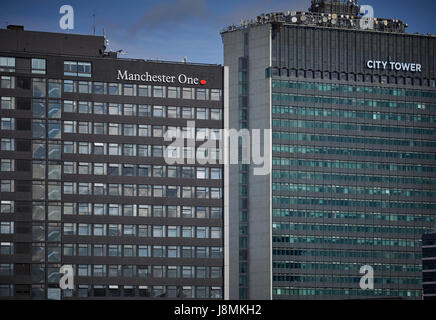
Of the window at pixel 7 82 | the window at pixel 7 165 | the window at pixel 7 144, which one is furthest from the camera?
the window at pixel 7 82

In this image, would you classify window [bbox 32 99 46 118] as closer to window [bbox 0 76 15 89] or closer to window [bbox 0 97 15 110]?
window [bbox 0 97 15 110]

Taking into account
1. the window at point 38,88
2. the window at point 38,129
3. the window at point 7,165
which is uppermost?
the window at point 38,88

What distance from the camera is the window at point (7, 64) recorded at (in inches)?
7815

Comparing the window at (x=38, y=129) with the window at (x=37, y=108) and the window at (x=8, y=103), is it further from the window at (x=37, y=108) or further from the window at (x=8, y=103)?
the window at (x=8, y=103)

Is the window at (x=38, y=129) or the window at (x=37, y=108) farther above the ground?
the window at (x=37, y=108)

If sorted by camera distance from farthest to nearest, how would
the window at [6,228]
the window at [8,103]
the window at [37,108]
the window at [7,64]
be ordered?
the window at [37,108]
the window at [7,64]
the window at [8,103]
the window at [6,228]

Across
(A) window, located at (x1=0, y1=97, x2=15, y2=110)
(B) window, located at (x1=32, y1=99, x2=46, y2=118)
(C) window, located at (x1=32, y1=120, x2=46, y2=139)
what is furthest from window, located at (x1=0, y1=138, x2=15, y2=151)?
(B) window, located at (x1=32, y1=99, x2=46, y2=118)

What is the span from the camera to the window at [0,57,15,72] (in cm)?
19850

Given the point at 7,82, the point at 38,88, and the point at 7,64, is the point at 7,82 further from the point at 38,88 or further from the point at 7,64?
the point at 38,88

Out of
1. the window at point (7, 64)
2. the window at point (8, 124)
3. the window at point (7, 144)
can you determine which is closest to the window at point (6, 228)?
the window at point (7, 144)

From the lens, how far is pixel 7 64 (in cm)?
19875

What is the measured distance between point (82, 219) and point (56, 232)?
566 cm
